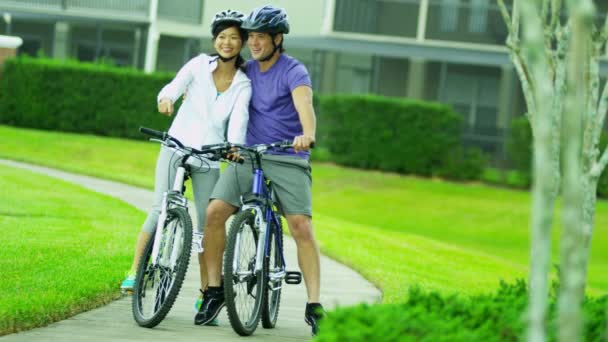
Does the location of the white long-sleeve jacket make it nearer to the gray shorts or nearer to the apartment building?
the gray shorts

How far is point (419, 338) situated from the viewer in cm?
519

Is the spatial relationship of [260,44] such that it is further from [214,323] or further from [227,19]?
[214,323]

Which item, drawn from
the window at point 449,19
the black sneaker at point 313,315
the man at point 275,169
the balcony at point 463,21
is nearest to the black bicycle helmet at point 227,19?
the man at point 275,169

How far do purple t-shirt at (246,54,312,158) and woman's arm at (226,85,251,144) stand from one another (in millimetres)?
94

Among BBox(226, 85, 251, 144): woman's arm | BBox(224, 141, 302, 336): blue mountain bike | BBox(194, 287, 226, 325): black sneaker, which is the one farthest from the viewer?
BBox(194, 287, 226, 325): black sneaker

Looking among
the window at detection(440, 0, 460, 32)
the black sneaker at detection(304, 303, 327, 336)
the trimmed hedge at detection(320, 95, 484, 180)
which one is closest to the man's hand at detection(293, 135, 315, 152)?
the black sneaker at detection(304, 303, 327, 336)

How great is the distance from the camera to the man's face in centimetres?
821

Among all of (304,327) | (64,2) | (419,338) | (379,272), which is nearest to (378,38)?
(64,2)

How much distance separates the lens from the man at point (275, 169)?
8.30m

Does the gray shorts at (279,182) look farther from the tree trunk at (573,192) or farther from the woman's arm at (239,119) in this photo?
the tree trunk at (573,192)

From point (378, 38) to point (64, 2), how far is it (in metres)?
9.95

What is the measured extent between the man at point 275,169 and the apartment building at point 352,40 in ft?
103

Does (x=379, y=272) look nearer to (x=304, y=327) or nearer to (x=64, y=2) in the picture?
(x=304, y=327)

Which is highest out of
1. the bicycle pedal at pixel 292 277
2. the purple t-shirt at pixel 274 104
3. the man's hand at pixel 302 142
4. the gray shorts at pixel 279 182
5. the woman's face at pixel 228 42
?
the woman's face at pixel 228 42
